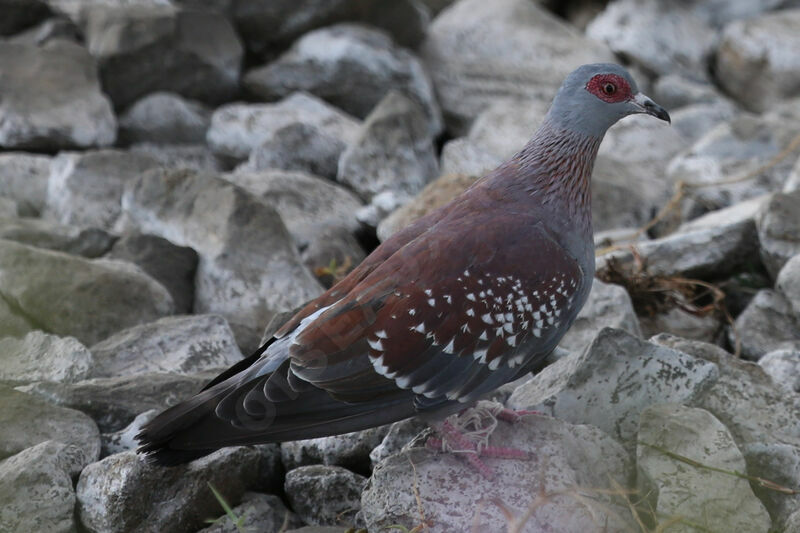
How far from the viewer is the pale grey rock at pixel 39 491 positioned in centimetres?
344

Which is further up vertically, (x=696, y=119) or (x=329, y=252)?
(x=329, y=252)

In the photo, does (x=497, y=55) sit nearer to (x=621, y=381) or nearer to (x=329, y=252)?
(x=329, y=252)

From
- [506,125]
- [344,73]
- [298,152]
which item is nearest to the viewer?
[298,152]

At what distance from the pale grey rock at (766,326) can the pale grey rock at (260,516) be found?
7.99ft

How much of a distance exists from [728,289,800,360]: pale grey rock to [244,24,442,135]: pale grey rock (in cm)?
347

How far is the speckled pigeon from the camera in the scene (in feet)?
11.4

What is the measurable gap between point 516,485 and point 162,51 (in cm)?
510

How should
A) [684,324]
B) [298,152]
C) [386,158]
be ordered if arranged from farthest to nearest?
[298,152], [386,158], [684,324]

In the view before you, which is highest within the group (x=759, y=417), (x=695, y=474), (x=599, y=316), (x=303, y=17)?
(x=695, y=474)

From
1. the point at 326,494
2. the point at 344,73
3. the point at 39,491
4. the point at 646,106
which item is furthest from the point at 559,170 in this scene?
the point at 344,73

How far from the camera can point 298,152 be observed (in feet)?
23.5

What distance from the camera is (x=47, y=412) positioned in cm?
389

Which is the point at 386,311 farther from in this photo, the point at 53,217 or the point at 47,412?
the point at 53,217

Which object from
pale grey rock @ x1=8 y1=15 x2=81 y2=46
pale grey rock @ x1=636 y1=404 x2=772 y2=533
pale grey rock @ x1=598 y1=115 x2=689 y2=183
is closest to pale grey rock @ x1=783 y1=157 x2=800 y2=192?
pale grey rock @ x1=598 y1=115 x2=689 y2=183
